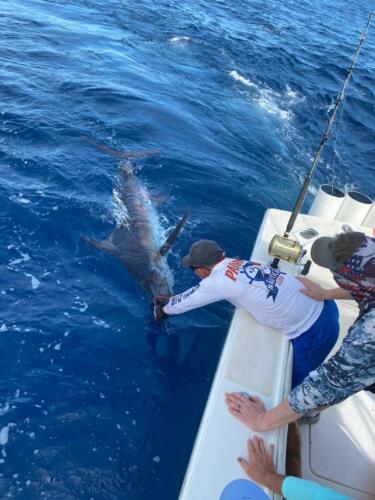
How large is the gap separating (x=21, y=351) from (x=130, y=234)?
7.73 ft

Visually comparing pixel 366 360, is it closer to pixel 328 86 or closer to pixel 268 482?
pixel 268 482

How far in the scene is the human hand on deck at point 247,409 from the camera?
274cm

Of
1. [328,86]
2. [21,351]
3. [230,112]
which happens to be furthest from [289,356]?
[328,86]

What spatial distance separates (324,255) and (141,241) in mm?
3827

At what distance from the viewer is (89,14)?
15570 mm

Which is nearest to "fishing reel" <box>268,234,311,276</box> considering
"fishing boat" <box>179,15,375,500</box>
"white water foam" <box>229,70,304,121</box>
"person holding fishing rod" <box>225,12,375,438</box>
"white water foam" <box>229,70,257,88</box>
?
"fishing boat" <box>179,15,375,500</box>

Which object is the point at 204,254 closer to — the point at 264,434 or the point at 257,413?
the point at 257,413

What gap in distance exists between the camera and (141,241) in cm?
607

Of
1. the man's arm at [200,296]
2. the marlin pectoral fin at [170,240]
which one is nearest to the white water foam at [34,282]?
the marlin pectoral fin at [170,240]

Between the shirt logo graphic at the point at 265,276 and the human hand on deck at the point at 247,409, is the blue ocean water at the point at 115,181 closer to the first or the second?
the human hand on deck at the point at 247,409

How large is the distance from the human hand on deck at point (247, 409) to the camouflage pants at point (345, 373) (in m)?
0.32

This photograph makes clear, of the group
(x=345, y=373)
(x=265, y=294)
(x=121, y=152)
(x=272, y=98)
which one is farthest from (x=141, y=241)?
(x=272, y=98)

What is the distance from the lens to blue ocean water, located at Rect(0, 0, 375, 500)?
148 inches

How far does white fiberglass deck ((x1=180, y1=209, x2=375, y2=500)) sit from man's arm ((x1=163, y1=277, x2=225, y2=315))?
29cm
